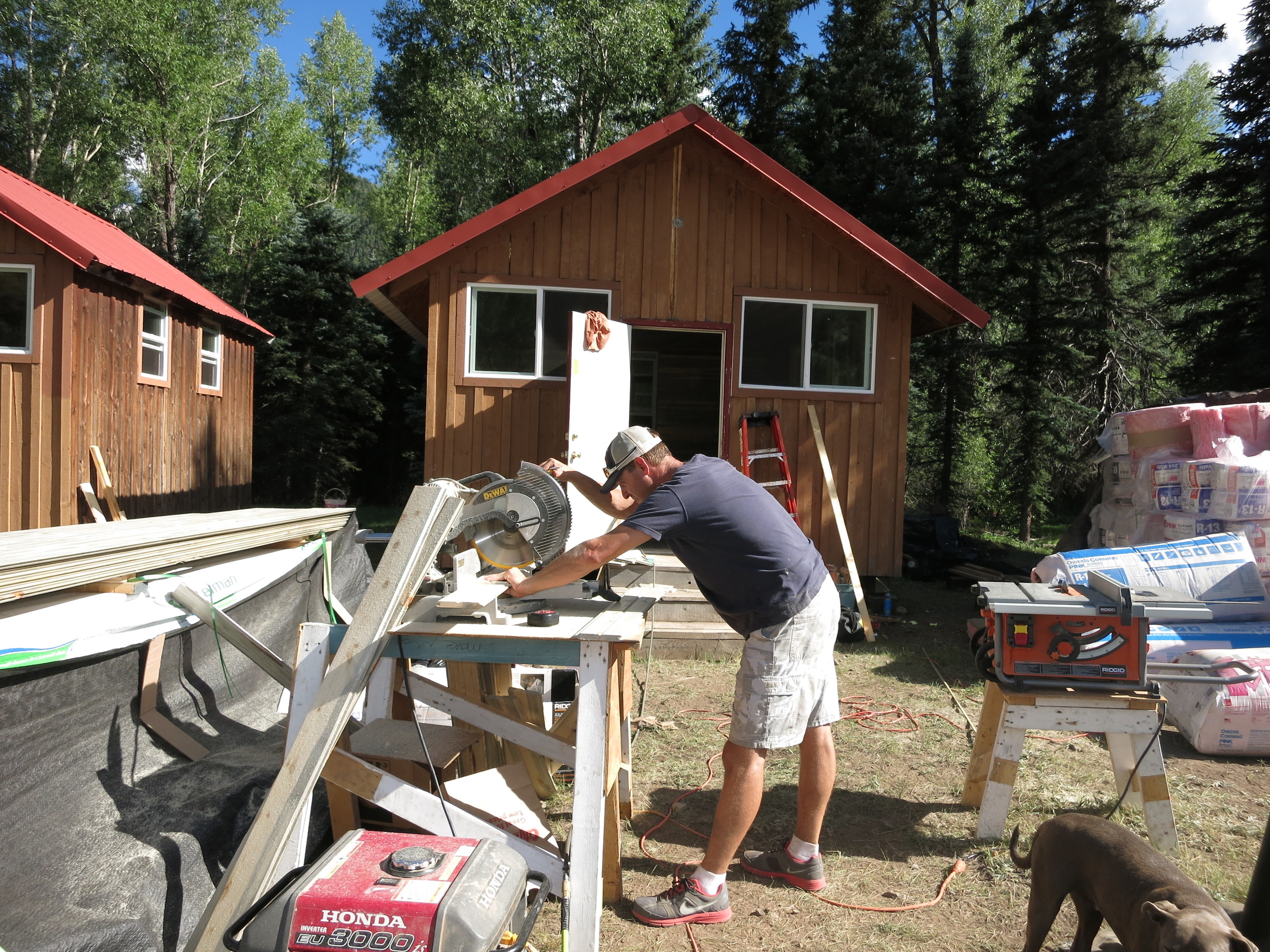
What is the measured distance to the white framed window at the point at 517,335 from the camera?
8.91 meters

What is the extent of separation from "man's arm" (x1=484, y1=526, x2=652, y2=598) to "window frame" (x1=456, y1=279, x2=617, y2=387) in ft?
19.6

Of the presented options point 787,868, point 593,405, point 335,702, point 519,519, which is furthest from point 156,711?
point 593,405

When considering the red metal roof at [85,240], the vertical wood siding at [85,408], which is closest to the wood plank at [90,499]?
the vertical wood siding at [85,408]

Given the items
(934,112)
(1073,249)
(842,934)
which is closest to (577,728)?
(842,934)

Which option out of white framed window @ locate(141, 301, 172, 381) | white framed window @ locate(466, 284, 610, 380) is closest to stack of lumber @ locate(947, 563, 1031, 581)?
white framed window @ locate(466, 284, 610, 380)

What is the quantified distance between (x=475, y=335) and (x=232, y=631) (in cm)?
545

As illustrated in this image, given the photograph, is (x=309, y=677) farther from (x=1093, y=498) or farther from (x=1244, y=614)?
(x=1093, y=498)

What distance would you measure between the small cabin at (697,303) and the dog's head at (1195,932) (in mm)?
6798

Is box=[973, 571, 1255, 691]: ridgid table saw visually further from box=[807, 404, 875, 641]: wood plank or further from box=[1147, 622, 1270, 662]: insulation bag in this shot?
box=[807, 404, 875, 641]: wood plank

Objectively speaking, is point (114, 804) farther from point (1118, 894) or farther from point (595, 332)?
point (595, 332)

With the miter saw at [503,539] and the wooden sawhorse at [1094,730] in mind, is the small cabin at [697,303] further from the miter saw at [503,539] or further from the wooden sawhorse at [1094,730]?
the wooden sawhorse at [1094,730]

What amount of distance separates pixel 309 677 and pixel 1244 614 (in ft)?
19.1

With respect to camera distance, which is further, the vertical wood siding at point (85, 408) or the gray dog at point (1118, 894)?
the vertical wood siding at point (85, 408)

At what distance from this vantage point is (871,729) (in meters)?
5.33
